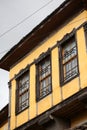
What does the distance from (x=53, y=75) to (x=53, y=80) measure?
0.21 m

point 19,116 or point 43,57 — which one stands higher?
point 43,57

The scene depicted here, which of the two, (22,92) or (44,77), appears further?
(22,92)

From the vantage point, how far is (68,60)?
15.7 metres

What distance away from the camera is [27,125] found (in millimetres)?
16547

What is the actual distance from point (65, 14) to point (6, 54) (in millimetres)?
4151

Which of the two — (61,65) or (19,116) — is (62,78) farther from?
(19,116)

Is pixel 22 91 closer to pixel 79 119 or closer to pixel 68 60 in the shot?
pixel 68 60

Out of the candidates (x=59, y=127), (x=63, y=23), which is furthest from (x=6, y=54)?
(x=59, y=127)

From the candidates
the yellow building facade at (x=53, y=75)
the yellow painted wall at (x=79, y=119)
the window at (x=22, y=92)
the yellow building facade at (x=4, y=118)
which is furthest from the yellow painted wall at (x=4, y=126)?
the yellow painted wall at (x=79, y=119)

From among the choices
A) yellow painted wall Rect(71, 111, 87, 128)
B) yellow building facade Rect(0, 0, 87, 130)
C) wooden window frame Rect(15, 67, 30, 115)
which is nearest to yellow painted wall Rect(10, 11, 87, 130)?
yellow building facade Rect(0, 0, 87, 130)

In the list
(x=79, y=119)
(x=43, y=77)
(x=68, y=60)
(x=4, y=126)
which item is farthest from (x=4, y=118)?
(x=79, y=119)

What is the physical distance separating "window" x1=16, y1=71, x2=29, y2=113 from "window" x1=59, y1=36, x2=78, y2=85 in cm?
248

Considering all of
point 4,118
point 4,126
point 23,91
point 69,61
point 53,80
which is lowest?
point 53,80

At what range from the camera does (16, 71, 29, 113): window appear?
1762cm
